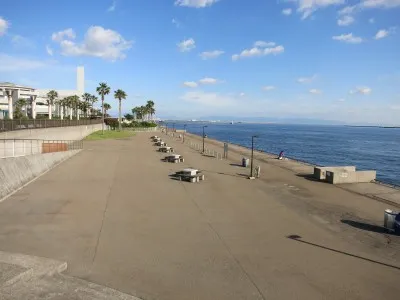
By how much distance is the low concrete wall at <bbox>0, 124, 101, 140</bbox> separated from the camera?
1546 inches

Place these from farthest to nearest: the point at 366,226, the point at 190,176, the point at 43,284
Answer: the point at 190,176, the point at 366,226, the point at 43,284

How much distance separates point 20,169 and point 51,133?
25.6 metres

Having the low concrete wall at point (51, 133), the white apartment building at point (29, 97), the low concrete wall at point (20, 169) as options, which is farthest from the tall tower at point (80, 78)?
the low concrete wall at point (20, 169)

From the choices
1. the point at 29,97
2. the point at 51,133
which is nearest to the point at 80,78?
the point at 29,97

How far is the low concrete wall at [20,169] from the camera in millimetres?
24562

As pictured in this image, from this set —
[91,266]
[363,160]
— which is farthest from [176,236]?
[363,160]

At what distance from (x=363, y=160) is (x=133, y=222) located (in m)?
73.1

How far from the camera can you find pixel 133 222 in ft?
62.8

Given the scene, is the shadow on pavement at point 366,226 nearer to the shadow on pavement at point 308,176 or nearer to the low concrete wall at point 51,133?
the shadow on pavement at point 308,176

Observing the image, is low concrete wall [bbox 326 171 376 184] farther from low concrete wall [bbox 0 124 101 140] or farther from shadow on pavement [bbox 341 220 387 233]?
low concrete wall [bbox 0 124 101 140]

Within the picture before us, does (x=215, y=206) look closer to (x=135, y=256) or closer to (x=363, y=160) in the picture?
(x=135, y=256)

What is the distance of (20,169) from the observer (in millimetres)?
28453

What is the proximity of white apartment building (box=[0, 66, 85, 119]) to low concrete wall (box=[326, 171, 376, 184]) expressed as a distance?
173 feet

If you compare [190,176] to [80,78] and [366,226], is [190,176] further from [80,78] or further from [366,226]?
[80,78]
